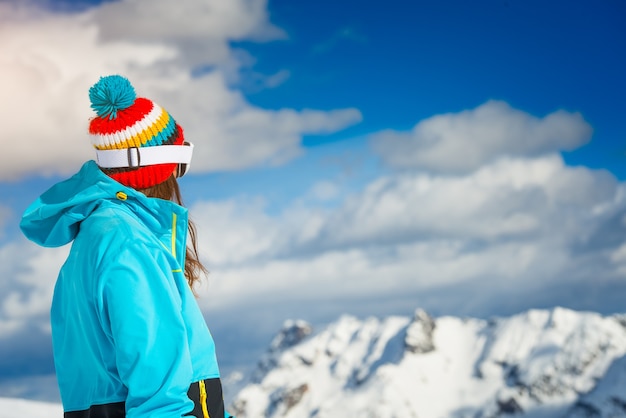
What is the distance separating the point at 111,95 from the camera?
407cm

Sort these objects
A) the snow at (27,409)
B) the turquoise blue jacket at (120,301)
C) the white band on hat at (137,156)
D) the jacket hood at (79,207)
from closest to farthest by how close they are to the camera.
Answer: the turquoise blue jacket at (120,301)
the jacket hood at (79,207)
the white band on hat at (137,156)
the snow at (27,409)

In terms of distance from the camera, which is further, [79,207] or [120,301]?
[79,207]

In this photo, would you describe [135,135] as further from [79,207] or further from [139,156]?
[79,207]

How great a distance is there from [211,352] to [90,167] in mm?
1241

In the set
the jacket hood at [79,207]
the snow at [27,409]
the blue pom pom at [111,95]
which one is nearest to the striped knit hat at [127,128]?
the blue pom pom at [111,95]

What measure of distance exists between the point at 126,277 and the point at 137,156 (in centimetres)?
84

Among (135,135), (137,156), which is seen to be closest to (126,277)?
(137,156)

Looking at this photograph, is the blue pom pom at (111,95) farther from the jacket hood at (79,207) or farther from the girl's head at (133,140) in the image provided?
the jacket hood at (79,207)

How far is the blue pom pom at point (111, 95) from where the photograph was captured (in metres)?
4.07

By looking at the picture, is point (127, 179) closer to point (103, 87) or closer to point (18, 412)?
point (103, 87)

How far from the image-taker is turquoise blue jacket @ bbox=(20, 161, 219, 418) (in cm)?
341

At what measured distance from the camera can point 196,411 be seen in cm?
365

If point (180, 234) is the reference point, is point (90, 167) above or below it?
above

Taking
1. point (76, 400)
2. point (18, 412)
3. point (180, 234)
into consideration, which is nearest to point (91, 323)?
point (76, 400)
